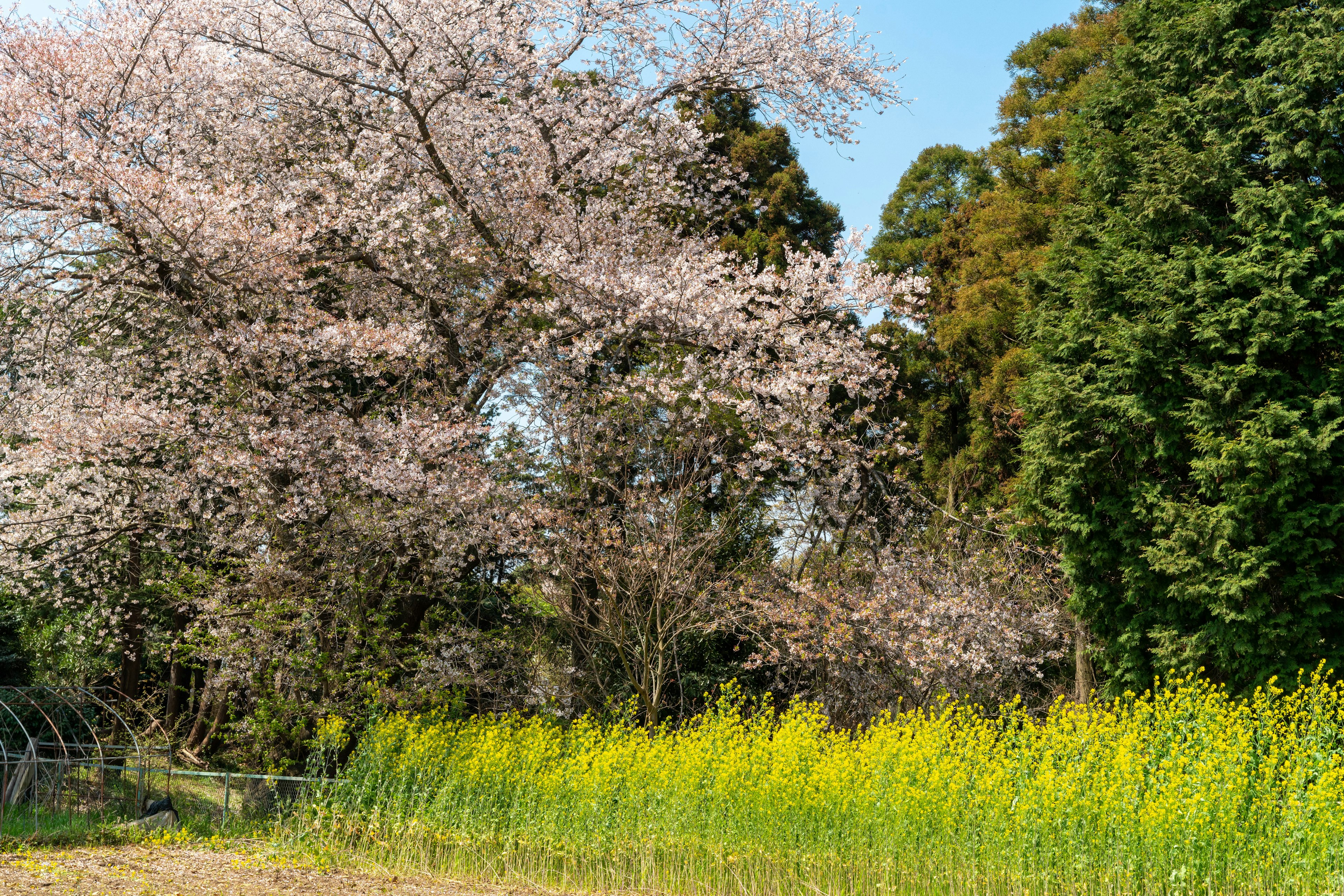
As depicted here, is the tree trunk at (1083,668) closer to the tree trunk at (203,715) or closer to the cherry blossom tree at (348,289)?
the cherry blossom tree at (348,289)

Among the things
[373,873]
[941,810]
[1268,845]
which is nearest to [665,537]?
[373,873]

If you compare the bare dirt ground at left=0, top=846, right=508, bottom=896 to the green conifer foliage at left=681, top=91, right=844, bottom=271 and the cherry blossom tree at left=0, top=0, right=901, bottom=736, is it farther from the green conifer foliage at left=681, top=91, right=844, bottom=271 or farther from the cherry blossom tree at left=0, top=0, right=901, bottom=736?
the green conifer foliage at left=681, top=91, right=844, bottom=271

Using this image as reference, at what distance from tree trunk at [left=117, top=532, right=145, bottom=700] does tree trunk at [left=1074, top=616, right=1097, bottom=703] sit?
10647 mm

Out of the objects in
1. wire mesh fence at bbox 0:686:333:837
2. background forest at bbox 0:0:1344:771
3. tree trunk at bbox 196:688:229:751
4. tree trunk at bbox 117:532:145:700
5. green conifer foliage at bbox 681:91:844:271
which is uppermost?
green conifer foliage at bbox 681:91:844:271

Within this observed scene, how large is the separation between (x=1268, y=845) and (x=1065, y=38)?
15035 mm

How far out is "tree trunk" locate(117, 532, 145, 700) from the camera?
462 inches

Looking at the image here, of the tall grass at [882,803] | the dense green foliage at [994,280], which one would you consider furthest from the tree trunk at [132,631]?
the dense green foliage at [994,280]

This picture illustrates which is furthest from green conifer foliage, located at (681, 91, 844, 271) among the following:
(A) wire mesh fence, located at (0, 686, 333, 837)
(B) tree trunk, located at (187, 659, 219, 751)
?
(A) wire mesh fence, located at (0, 686, 333, 837)

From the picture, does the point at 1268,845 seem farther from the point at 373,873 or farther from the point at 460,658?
the point at 460,658

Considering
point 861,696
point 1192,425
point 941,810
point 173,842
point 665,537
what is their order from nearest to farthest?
point 941,810 < point 173,842 < point 1192,425 < point 665,537 < point 861,696

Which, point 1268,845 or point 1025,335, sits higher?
point 1025,335

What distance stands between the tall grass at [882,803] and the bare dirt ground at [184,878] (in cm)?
53

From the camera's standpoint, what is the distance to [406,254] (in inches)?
390

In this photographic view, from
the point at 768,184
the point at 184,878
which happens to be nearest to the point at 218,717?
the point at 184,878
